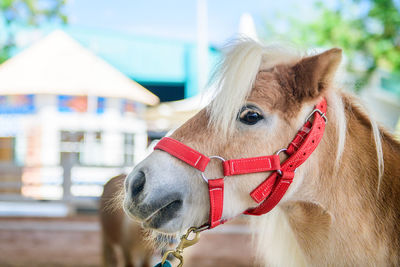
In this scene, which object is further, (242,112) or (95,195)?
(95,195)

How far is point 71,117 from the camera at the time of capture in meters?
14.1

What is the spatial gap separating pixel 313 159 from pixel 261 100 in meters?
0.39

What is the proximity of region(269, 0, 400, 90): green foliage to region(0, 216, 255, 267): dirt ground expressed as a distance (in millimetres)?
9178

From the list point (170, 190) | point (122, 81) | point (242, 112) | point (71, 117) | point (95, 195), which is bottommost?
point (95, 195)

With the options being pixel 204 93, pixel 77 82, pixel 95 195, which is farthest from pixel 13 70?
pixel 204 93

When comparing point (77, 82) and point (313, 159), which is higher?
point (313, 159)

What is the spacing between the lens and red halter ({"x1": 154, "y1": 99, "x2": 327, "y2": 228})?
1.70 meters

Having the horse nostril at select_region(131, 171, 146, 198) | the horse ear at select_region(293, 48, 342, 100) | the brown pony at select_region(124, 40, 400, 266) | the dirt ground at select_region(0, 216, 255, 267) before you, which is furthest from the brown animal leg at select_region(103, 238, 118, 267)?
the horse ear at select_region(293, 48, 342, 100)

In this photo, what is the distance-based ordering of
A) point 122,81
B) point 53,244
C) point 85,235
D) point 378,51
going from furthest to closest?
1. point 378,51
2. point 122,81
3. point 85,235
4. point 53,244

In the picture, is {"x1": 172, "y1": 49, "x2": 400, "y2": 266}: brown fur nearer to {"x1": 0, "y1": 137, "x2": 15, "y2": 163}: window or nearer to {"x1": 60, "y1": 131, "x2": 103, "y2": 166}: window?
{"x1": 60, "y1": 131, "x2": 103, "y2": 166}: window

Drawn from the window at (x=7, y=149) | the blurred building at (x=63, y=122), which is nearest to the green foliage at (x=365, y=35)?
the blurred building at (x=63, y=122)

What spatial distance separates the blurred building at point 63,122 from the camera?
1172 cm

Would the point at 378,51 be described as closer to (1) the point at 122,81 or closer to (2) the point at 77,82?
(1) the point at 122,81

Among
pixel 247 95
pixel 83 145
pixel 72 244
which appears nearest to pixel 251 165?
pixel 247 95
